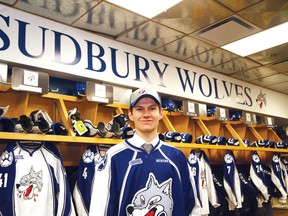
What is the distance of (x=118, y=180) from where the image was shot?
4.89 feet

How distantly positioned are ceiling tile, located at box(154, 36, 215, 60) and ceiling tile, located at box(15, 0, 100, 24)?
1.22 metres

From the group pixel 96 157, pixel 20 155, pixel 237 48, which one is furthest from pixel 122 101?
pixel 237 48

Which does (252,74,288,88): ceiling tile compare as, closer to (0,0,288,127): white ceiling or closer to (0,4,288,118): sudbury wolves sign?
(0,4,288,118): sudbury wolves sign

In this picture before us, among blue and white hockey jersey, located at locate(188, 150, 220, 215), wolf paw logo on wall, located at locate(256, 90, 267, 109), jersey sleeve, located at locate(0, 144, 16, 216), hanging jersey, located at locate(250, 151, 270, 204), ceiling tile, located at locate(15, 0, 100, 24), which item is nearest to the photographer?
jersey sleeve, located at locate(0, 144, 16, 216)

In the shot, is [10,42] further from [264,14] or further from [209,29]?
[264,14]

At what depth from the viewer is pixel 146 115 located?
1543 millimetres

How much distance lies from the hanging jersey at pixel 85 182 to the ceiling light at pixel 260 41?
2.21 m

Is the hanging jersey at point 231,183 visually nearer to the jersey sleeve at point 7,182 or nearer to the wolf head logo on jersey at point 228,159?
the wolf head logo on jersey at point 228,159

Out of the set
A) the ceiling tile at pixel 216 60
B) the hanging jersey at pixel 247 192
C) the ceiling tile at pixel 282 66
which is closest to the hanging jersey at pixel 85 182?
the ceiling tile at pixel 216 60

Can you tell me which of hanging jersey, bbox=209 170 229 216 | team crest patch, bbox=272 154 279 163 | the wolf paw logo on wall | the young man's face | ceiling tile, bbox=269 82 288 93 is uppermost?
ceiling tile, bbox=269 82 288 93

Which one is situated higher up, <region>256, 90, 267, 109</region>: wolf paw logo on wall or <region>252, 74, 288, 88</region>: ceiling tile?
<region>252, 74, 288, 88</region>: ceiling tile

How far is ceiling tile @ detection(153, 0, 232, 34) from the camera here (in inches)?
106

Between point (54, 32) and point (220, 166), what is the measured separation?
2766 millimetres

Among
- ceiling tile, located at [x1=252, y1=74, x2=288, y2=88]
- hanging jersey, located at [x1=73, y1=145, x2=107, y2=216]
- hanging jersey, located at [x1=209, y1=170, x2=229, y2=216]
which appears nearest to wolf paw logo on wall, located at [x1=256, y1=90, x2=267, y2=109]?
ceiling tile, located at [x1=252, y1=74, x2=288, y2=88]
